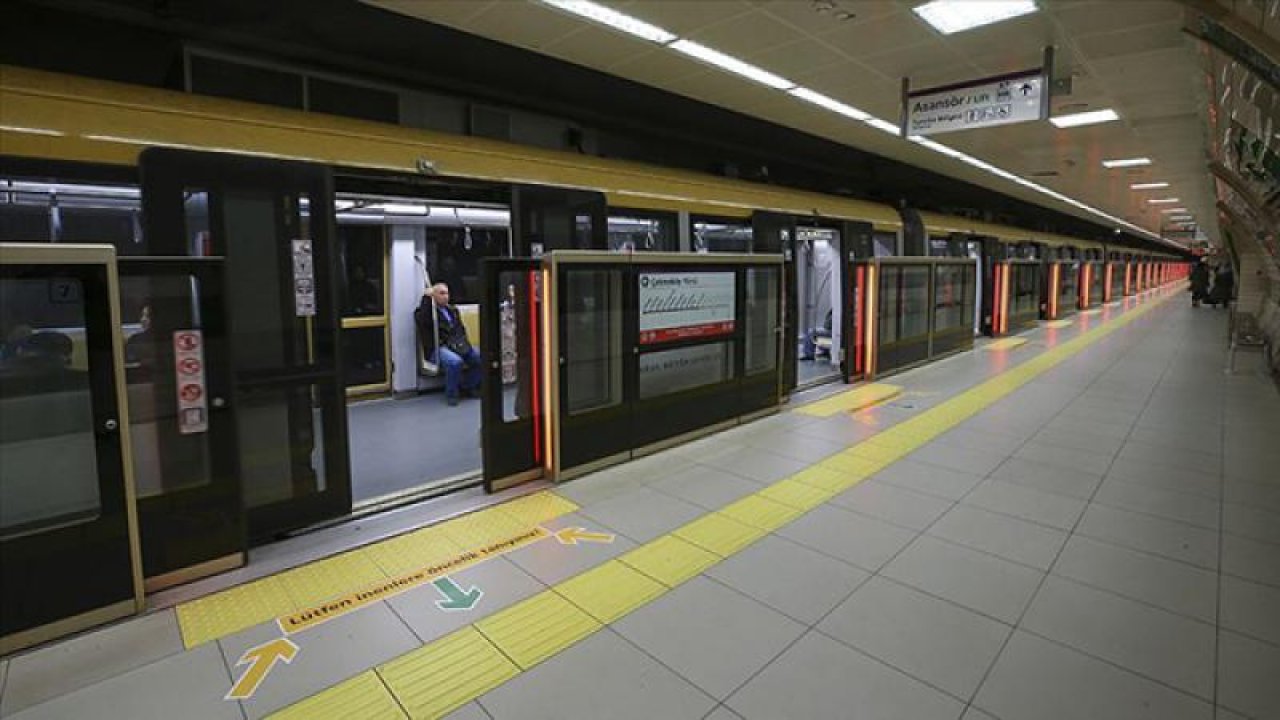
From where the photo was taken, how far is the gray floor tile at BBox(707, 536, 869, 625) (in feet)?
8.99

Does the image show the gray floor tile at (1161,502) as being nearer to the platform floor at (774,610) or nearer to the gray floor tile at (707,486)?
the platform floor at (774,610)

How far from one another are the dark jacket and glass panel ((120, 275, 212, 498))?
→ 419 centimetres

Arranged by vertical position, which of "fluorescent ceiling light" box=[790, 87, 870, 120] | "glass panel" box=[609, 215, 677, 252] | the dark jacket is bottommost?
the dark jacket

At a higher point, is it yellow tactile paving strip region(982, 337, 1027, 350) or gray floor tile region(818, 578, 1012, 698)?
yellow tactile paving strip region(982, 337, 1027, 350)

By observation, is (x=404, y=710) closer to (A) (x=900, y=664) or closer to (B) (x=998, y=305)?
(A) (x=900, y=664)

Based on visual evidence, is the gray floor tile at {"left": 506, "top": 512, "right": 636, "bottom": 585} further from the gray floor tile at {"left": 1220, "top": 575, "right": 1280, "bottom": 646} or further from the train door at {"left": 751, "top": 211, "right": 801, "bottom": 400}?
the train door at {"left": 751, "top": 211, "right": 801, "bottom": 400}

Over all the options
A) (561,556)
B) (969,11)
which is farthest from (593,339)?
(969,11)

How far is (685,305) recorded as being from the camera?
17.2 ft

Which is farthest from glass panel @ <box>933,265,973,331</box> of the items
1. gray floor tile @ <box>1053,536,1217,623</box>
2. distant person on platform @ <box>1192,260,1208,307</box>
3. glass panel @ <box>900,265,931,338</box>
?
distant person on platform @ <box>1192,260,1208,307</box>

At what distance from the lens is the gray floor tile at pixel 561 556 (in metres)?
3.06

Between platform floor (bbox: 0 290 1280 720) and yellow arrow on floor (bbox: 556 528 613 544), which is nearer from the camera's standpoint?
platform floor (bbox: 0 290 1280 720)

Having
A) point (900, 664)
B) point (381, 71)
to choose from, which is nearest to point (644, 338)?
point (381, 71)

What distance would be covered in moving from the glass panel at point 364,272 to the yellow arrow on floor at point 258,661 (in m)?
5.23

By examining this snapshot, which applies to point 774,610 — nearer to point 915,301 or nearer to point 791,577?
point 791,577
